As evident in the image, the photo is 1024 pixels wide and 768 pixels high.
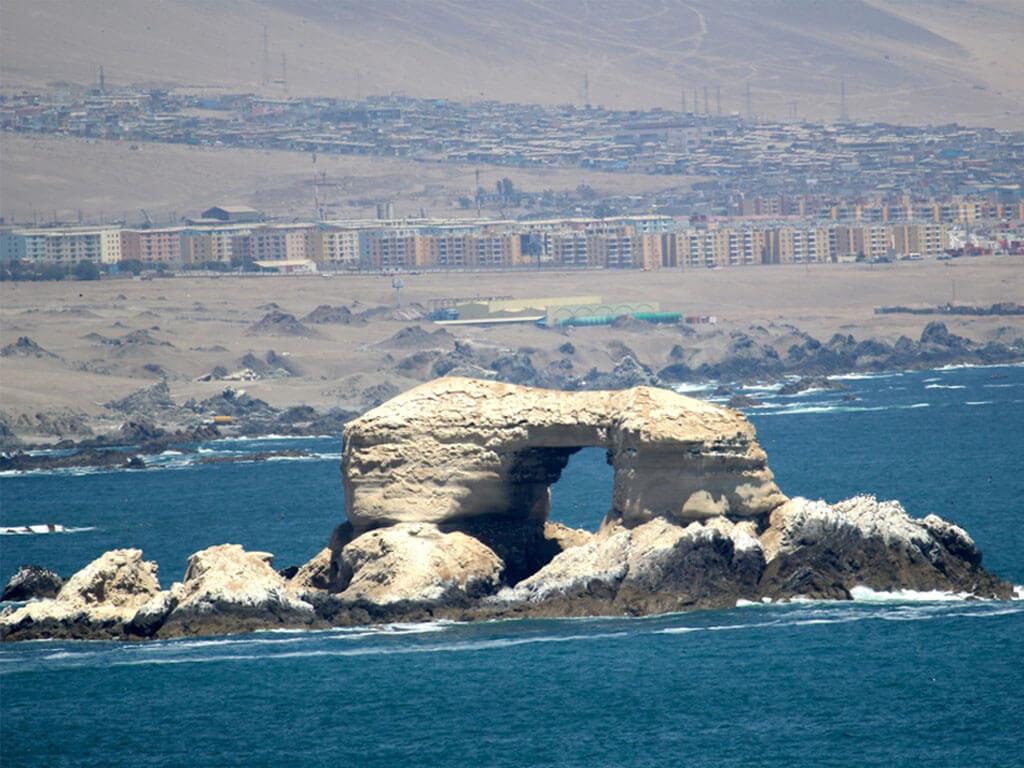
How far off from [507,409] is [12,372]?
82.2 m

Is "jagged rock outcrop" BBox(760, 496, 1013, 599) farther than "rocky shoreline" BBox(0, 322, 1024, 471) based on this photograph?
No

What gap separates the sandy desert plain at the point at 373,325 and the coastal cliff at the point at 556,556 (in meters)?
66.9

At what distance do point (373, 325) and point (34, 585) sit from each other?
106m

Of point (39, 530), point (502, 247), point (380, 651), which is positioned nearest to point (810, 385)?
point (39, 530)

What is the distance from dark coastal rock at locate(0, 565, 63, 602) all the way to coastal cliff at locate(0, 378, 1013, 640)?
695 mm

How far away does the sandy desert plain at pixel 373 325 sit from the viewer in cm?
12638

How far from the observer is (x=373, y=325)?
153m

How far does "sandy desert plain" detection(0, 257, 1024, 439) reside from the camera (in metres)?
126

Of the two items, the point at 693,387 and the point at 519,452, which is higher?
the point at 519,452

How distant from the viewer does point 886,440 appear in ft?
277

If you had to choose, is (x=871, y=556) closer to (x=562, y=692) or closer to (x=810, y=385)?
(x=562, y=692)

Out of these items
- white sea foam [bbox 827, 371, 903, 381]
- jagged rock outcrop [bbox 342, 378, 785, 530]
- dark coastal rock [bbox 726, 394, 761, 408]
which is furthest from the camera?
white sea foam [bbox 827, 371, 903, 381]

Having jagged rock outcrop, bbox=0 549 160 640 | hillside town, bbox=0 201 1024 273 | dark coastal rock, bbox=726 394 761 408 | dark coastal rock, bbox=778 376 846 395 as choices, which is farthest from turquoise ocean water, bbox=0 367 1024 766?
hillside town, bbox=0 201 1024 273

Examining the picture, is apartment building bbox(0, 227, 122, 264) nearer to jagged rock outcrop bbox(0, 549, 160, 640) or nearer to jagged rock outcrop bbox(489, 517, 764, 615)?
jagged rock outcrop bbox(0, 549, 160, 640)
